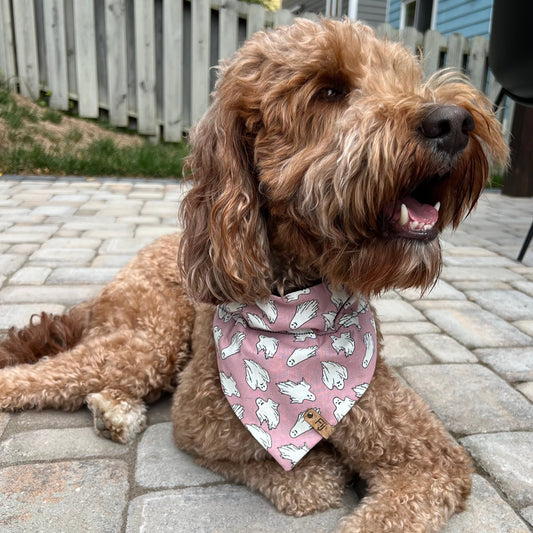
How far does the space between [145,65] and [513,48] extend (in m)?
6.58

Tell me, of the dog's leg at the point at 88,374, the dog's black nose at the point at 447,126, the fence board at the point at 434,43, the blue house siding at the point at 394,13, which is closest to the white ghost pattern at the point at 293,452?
the dog's leg at the point at 88,374

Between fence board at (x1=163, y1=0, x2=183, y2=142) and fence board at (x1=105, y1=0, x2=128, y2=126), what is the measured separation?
0.69 meters

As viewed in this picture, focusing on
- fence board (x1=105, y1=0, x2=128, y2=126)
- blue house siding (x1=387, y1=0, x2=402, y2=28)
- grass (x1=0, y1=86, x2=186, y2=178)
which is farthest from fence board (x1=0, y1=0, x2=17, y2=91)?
blue house siding (x1=387, y1=0, x2=402, y2=28)

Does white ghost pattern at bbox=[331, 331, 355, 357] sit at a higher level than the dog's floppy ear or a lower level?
lower

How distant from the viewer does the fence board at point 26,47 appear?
8.73 m

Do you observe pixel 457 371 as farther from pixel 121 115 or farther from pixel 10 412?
pixel 121 115

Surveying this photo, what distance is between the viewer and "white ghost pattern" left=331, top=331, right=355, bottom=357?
1.97 meters

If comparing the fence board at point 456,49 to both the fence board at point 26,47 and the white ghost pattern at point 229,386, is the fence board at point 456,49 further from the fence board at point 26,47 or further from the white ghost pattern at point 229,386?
the white ghost pattern at point 229,386

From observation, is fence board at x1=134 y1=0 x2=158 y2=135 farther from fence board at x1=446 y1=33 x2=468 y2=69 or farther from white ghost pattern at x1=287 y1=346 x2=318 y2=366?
white ghost pattern at x1=287 y1=346 x2=318 y2=366

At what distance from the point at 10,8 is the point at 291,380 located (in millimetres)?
9566

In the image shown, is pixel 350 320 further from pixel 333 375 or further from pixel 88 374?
pixel 88 374

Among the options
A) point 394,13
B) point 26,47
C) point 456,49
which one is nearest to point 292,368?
point 26,47

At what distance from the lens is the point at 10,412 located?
2377mm

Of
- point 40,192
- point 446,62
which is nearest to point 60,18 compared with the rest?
point 40,192
